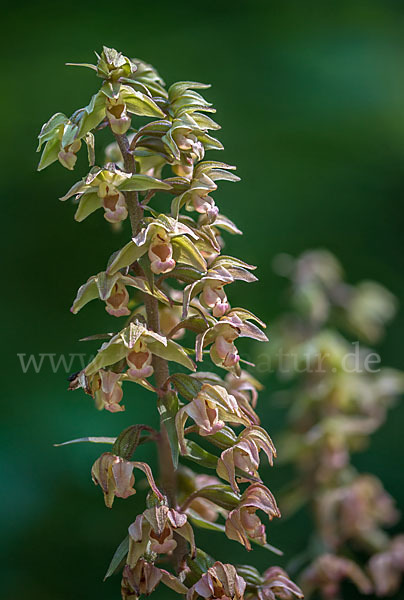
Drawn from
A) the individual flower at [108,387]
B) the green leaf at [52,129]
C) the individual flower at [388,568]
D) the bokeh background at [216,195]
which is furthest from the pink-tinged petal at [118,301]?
the bokeh background at [216,195]

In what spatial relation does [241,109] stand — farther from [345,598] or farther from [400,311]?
[345,598]

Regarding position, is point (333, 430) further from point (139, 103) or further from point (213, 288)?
point (139, 103)

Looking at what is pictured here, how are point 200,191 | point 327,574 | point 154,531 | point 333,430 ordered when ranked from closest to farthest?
1. point 154,531
2. point 200,191
3. point 327,574
4. point 333,430

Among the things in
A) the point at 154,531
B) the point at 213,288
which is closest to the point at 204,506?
the point at 154,531

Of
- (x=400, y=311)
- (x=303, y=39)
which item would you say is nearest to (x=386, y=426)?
(x=400, y=311)

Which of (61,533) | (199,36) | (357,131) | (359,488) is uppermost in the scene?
(199,36)

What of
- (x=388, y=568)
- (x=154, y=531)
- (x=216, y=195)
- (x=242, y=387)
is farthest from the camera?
(x=216, y=195)
